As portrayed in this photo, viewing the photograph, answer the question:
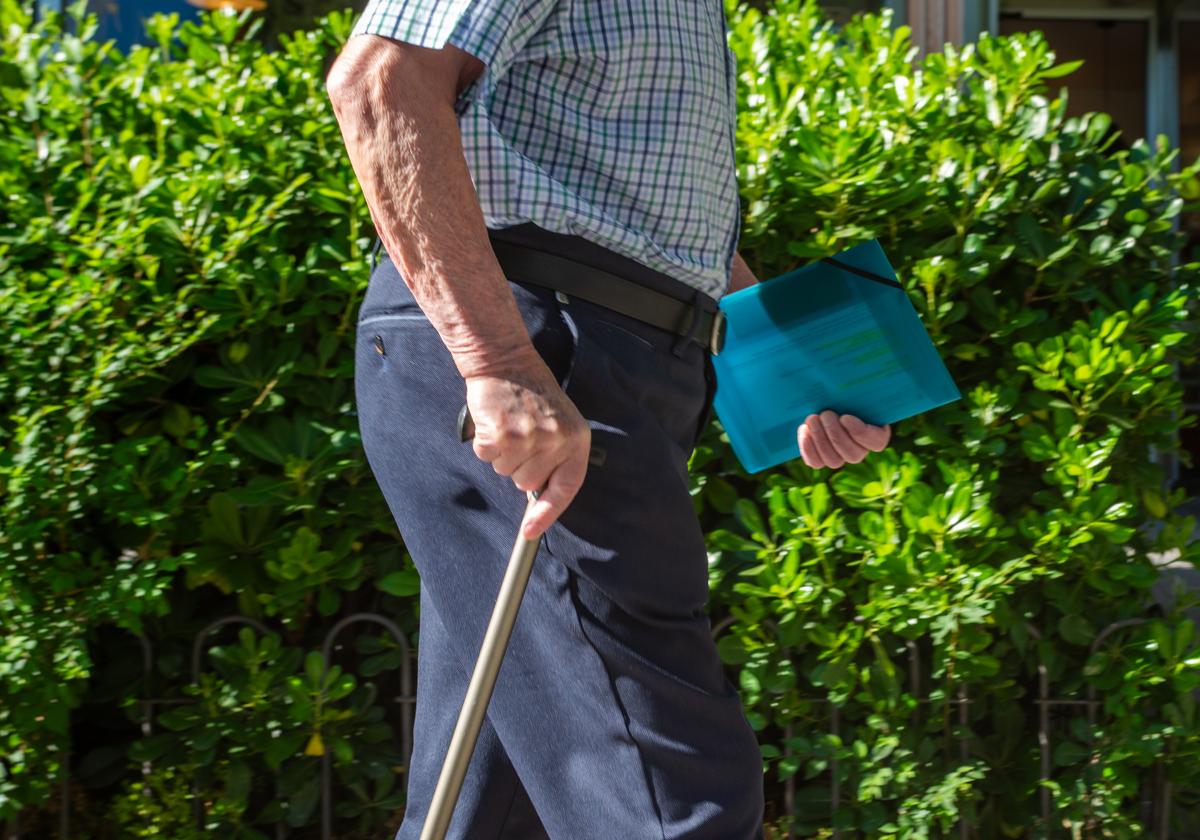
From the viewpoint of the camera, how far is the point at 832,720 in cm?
299

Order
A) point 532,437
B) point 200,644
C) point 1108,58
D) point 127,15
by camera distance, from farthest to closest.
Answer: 1. point 1108,58
2. point 127,15
3. point 200,644
4. point 532,437

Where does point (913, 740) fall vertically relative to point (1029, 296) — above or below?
below

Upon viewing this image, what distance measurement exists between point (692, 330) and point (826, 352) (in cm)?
31

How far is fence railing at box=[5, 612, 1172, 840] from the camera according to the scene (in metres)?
2.95

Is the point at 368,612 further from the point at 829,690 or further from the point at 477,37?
the point at 477,37

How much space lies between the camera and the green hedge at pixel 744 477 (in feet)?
9.02

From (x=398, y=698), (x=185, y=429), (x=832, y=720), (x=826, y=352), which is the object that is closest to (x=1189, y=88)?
(x=832, y=720)

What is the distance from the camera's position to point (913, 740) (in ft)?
9.59

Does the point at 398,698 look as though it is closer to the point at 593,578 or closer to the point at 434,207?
the point at 593,578

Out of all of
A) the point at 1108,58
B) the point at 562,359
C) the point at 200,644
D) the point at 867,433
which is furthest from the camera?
the point at 1108,58

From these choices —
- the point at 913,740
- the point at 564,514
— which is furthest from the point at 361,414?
the point at 913,740

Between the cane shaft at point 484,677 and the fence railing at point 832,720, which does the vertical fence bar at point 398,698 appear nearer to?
the fence railing at point 832,720

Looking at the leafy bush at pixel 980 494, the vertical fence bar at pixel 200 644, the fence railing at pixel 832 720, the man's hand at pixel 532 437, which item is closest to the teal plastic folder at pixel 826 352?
the man's hand at pixel 532 437

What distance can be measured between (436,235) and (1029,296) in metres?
1.96
